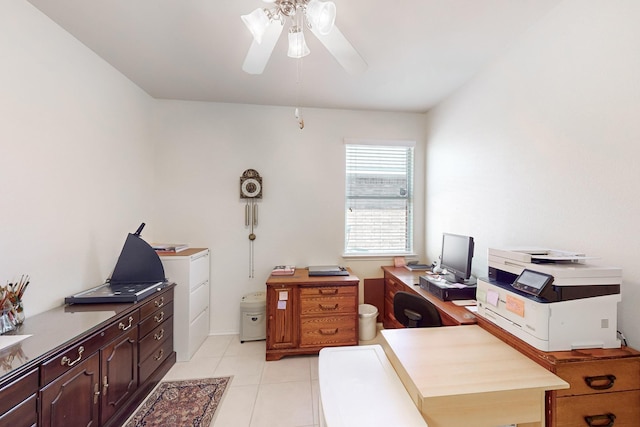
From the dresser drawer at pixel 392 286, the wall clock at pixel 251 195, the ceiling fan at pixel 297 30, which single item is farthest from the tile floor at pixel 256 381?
the ceiling fan at pixel 297 30

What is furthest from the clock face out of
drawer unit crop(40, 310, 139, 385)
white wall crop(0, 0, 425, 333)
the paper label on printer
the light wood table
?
the paper label on printer

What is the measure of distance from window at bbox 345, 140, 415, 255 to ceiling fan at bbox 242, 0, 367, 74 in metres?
1.69

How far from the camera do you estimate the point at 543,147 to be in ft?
5.50

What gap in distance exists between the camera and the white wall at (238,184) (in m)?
2.98

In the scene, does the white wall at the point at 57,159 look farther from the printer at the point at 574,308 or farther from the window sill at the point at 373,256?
the printer at the point at 574,308

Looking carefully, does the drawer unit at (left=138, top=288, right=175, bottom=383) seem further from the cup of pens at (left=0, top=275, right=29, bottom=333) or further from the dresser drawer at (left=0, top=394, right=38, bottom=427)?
the dresser drawer at (left=0, top=394, right=38, bottom=427)

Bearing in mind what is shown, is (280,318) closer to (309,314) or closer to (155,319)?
(309,314)

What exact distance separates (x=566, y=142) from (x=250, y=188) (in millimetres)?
2815

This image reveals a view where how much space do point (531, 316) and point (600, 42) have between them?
1524mm

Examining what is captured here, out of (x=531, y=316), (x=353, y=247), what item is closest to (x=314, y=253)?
(x=353, y=247)

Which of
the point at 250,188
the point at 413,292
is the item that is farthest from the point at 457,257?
the point at 250,188

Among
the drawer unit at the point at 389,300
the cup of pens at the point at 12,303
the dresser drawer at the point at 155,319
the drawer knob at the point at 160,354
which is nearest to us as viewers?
the cup of pens at the point at 12,303

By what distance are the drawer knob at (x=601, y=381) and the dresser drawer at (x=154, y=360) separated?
2.80 meters

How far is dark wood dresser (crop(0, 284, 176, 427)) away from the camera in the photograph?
1.11 metres
